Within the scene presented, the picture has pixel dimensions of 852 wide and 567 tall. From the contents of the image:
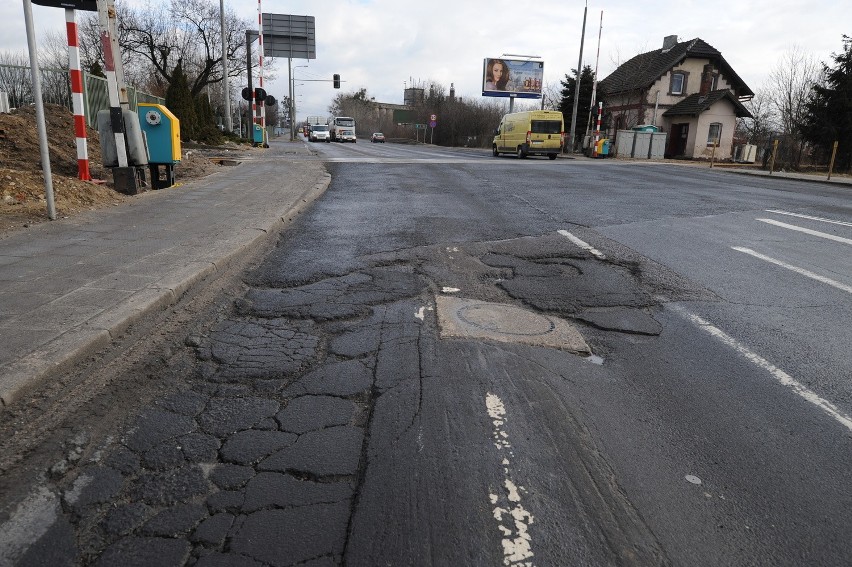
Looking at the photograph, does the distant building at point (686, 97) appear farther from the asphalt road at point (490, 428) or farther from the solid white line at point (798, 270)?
the asphalt road at point (490, 428)

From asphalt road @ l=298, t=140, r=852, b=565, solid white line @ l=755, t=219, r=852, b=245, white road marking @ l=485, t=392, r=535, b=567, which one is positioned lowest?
white road marking @ l=485, t=392, r=535, b=567

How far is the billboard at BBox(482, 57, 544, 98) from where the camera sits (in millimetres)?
61406

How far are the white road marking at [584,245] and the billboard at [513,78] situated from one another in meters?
57.1

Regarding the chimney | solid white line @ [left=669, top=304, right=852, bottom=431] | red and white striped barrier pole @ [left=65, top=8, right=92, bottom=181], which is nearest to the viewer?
solid white line @ [left=669, top=304, right=852, bottom=431]

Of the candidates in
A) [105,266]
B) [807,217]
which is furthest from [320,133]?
[105,266]

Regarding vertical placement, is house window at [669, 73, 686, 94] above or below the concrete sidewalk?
above

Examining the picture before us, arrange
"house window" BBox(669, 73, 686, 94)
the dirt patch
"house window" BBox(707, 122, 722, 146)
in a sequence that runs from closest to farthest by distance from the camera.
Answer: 1. the dirt patch
2. "house window" BBox(707, 122, 722, 146)
3. "house window" BBox(669, 73, 686, 94)

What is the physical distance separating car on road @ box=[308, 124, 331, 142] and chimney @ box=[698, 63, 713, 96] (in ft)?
120

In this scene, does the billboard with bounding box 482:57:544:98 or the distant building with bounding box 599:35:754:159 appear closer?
the distant building with bounding box 599:35:754:159

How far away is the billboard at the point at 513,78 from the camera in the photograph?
61.4 metres

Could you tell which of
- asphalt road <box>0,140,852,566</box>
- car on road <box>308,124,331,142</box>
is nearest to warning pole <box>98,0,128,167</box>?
asphalt road <box>0,140,852,566</box>

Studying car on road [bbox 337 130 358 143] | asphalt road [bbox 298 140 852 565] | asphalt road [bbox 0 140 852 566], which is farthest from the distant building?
asphalt road [bbox 0 140 852 566]

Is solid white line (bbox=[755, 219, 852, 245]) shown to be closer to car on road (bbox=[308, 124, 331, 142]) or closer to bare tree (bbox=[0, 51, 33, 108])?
bare tree (bbox=[0, 51, 33, 108])

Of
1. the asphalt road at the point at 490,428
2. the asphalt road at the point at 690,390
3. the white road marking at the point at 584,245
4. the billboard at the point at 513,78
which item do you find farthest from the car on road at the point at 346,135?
the asphalt road at the point at 490,428
